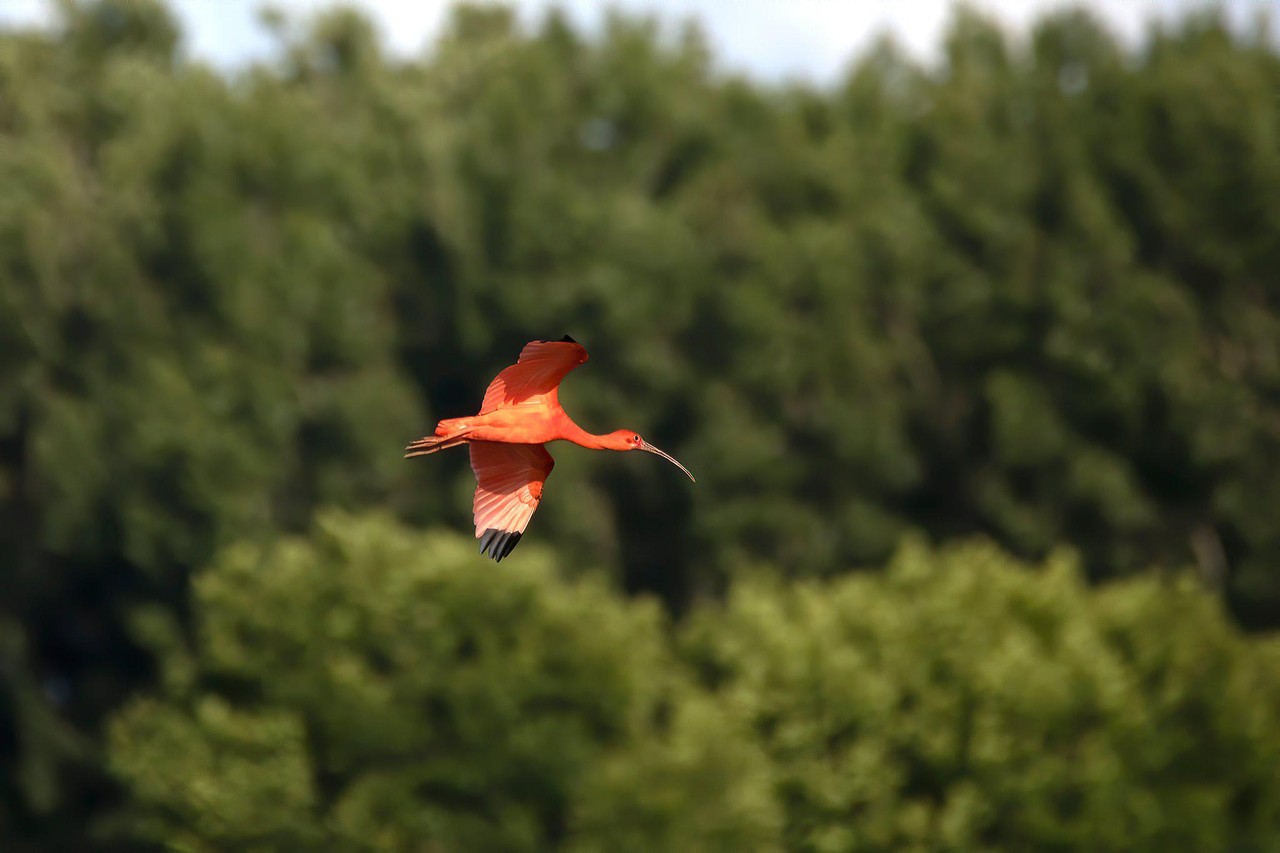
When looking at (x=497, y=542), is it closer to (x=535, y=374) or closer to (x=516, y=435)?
(x=516, y=435)

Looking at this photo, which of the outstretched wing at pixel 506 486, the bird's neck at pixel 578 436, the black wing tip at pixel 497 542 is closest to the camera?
the bird's neck at pixel 578 436

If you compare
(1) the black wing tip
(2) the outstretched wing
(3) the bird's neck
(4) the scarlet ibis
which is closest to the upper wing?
(4) the scarlet ibis

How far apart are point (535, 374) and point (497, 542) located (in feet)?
4.28

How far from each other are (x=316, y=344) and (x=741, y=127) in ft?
42.9

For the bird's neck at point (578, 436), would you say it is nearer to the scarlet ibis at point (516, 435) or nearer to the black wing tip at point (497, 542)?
the scarlet ibis at point (516, 435)

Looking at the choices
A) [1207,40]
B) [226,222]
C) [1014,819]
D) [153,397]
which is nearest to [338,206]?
[226,222]

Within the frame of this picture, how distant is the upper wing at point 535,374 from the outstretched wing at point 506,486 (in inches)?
24.2

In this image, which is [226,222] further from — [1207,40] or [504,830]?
[1207,40]

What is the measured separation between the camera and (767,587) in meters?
37.9

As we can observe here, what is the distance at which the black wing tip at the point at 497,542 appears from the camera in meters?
13.9

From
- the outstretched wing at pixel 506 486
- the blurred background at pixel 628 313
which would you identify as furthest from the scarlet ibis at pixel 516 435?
the blurred background at pixel 628 313

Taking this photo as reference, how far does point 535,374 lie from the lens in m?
13.5

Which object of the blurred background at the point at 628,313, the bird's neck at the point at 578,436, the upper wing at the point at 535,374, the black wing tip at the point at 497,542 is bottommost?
the black wing tip at the point at 497,542

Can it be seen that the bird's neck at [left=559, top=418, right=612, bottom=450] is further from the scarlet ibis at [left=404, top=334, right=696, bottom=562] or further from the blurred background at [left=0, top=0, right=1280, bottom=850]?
the blurred background at [left=0, top=0, right=1280, bottom=850]
